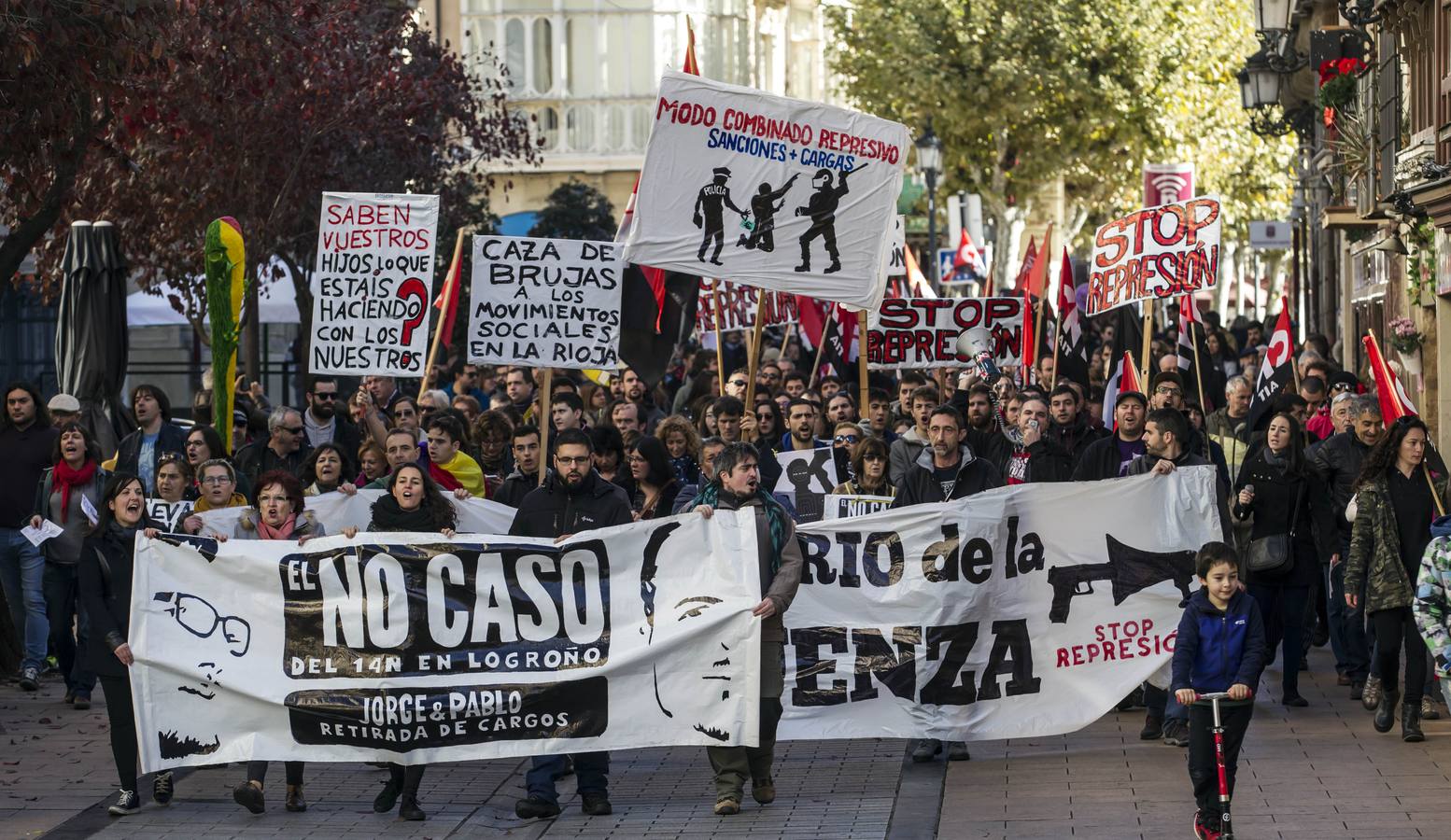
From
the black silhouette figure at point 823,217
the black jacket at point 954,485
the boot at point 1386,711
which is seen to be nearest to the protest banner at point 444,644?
the black jacket at point 954,485

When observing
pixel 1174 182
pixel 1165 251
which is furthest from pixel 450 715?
pixel 1174 182

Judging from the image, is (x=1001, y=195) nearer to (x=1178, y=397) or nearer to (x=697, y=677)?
(x=1178, y=397)

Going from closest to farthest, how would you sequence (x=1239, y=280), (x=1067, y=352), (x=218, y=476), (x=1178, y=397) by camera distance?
(x=218, y=476), (x=1178, y=397), (x=1067, y=352), (x=1239, y=280)

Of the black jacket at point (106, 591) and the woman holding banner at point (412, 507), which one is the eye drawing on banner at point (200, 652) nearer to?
the black jacket at point (106, 591)

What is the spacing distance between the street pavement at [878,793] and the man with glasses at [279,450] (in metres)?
2.28

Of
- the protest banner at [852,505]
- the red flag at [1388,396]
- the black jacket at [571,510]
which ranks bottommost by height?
the protest banner at [852,505]

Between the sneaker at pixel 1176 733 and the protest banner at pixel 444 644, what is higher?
the protest banner at pixel 444 644

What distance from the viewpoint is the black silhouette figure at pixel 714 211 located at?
12602 mm

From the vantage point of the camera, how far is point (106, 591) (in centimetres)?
927

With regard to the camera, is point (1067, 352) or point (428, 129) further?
point (428, 129)

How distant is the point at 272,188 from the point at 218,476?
527 inches

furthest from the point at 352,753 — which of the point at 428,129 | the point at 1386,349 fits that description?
the point at 428,129

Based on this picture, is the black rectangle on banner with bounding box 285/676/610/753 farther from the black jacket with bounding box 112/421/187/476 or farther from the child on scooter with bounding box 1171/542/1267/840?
the black jacket with bounding box 112/421/187/476

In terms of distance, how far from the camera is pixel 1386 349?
2305 centimetres
